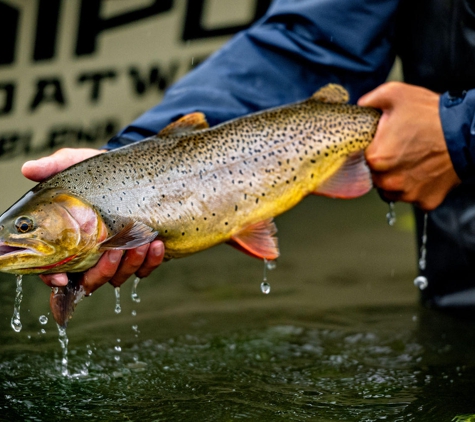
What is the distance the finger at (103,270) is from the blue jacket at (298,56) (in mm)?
922

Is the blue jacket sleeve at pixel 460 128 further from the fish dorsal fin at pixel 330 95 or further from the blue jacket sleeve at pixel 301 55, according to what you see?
the blue jacket sleeve at pixel 301 55

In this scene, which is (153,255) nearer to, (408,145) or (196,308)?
(408,145)

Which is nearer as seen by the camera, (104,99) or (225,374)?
(225,374)

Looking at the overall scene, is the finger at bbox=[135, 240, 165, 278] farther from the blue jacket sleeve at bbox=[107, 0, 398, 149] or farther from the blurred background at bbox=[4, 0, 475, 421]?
the blue jacket sleeve at bbox=[107, 0, 398, 149]

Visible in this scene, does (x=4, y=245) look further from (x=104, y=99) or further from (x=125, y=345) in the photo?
(x=104, y=99)

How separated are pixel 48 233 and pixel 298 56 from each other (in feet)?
4.77

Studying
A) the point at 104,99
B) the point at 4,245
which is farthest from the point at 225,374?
the point at 104,99

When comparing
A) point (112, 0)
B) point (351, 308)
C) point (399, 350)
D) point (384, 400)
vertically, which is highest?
point (112, 0)

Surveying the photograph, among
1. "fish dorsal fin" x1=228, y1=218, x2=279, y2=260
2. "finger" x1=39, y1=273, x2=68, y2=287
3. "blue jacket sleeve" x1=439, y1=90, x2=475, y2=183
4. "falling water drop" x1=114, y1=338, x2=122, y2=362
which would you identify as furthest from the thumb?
"falling water drop" x1=114, y1=338, x2=122, y2=362

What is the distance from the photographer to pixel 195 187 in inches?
90.0

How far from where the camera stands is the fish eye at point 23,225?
201 centimetres

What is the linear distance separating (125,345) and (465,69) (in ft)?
5.96

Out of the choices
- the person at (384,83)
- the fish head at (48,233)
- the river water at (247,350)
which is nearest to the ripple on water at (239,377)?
the river water at (247,350)

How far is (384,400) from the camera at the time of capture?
240cm
